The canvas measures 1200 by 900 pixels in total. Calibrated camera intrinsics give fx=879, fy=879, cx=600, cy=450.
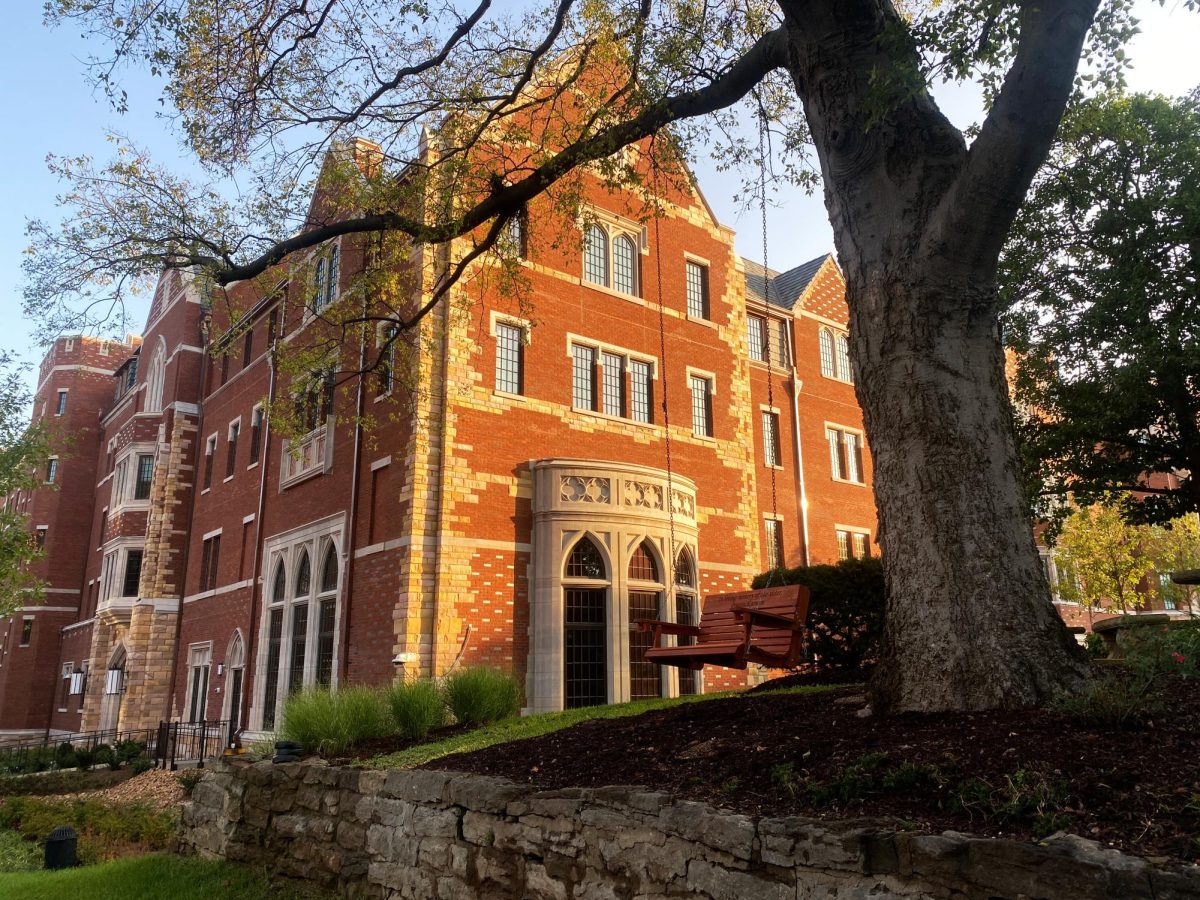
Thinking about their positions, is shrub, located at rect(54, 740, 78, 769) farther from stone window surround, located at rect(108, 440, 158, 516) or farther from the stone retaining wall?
the stone retaining wall

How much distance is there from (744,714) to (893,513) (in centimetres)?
211

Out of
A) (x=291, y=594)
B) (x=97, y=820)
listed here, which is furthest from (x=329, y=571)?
(x=97, y=820)

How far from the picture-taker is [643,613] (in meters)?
18.1

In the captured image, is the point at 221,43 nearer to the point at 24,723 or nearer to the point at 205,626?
the point at 205,626

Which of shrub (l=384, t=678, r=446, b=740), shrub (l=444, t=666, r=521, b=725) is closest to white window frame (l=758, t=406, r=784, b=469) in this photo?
shrub (l=444, t=666, r=521, b=725)

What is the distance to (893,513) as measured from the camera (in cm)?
603

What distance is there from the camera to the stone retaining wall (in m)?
3.39

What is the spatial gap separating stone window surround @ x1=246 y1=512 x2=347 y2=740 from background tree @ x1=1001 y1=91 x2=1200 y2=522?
548 inches

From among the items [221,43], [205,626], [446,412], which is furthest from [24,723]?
[221,43]

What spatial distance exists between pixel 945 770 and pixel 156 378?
35.5 meters

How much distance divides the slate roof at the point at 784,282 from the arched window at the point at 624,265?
8322mm

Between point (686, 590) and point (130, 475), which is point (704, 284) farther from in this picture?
point (130, 475)

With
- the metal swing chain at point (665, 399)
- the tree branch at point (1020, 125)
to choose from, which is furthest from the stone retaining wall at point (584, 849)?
the metal swing chain at point (665, 399)

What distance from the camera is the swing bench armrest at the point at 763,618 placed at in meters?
8.63
